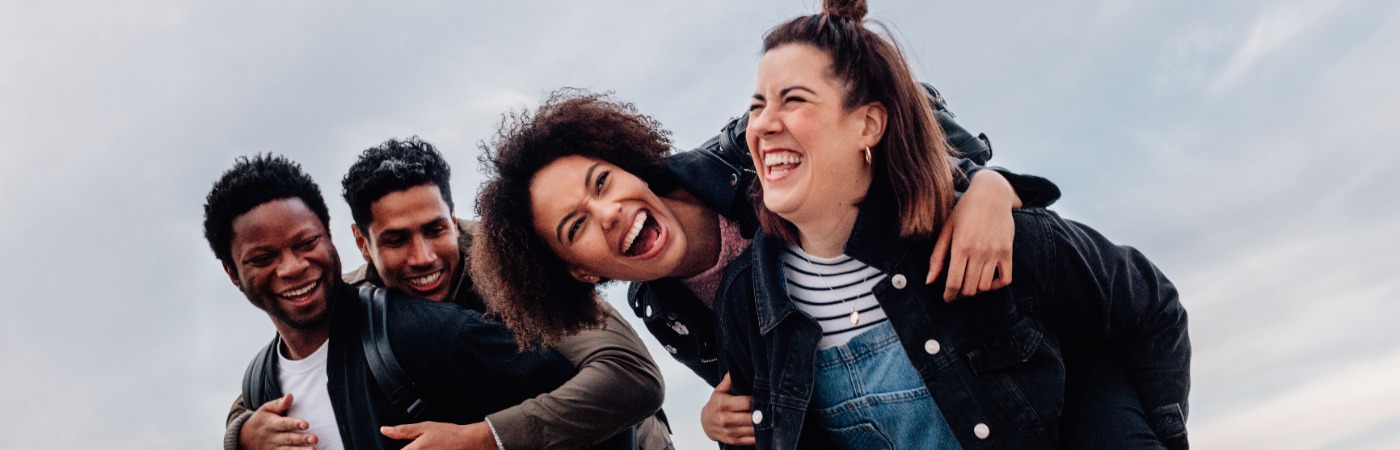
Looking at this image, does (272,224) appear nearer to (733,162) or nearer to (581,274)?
(581,274)

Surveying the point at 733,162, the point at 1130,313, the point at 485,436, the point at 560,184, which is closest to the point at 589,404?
the point at 485,436

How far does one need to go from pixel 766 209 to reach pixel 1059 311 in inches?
42.0

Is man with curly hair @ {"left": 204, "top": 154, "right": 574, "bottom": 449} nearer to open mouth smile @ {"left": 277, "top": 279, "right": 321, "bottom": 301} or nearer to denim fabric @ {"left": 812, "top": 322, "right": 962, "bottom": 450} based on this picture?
open mouth smile @ {"left": 277, "top": 279, "right": 321, "bottom": 301}

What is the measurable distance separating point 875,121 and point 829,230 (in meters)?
0.40

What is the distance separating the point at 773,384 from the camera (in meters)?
4.17

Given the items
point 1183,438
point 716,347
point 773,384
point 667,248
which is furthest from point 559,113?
point 1183,438

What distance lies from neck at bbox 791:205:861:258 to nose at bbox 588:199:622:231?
787 mm

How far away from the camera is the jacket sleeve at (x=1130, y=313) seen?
3869 mm

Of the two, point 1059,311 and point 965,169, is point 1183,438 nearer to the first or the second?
point 1059,311

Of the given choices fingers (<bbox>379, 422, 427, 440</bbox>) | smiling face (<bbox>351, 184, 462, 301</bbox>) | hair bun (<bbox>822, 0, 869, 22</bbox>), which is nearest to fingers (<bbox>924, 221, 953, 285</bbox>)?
hair bun (<bbox>822, 0, 869, 22</bbox>)

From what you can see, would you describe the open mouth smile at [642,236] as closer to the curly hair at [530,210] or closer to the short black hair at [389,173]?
the curly hair at [530,210]

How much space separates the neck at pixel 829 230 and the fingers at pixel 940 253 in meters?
0.29

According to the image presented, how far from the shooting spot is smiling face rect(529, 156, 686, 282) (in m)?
4.60

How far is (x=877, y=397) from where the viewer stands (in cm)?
404
